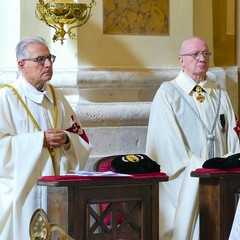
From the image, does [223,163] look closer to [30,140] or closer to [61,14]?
[30,140]

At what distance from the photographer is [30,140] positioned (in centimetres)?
714

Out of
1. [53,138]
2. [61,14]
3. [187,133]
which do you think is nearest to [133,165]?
[53,138]

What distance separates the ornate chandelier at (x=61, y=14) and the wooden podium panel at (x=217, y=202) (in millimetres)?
1870

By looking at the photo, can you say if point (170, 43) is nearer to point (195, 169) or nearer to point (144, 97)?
point (144, 97)

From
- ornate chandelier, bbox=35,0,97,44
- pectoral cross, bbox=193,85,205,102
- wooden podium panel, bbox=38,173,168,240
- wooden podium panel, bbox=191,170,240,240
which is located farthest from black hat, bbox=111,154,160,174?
ornate chandelier, bbox=35,0,97,44

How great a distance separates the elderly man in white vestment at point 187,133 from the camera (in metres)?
7.87

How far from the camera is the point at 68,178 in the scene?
21.9 feet

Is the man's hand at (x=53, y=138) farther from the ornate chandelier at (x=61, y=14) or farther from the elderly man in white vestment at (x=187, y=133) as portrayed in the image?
the ornate chandelier at (x=61, y=14)

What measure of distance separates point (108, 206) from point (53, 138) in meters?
0.67

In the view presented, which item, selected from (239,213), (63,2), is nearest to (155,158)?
(63,2)

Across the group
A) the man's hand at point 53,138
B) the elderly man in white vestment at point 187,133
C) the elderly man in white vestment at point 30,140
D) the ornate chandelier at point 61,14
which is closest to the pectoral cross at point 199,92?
the elderly man in white vestment at point 187,133

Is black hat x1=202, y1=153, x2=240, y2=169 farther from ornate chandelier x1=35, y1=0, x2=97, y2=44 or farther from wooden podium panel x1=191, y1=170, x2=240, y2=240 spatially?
ornate chandelier x1=35, y1=0, x2=97, y2=44

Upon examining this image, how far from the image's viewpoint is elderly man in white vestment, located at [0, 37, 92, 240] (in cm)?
716

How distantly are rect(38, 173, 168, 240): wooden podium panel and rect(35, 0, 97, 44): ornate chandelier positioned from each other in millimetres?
1873
